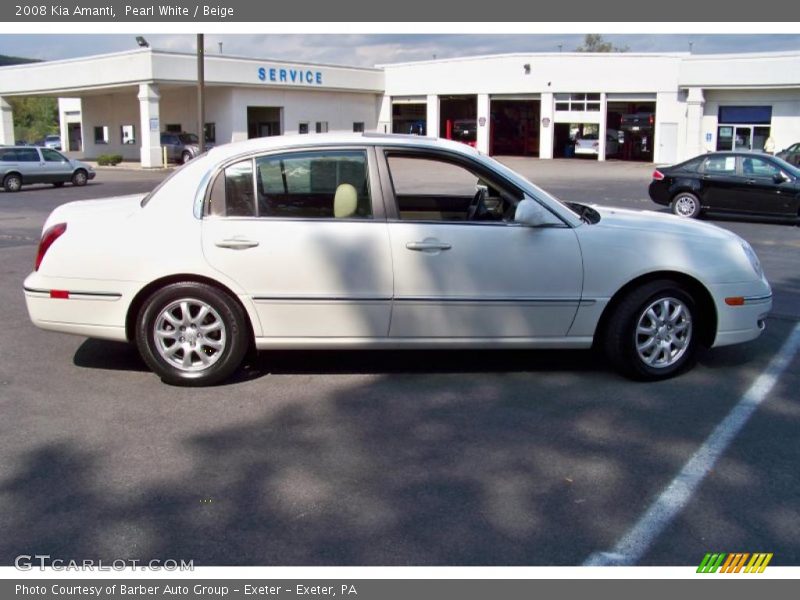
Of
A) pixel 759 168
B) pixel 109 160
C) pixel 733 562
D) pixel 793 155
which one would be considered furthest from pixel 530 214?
pixel 109 160

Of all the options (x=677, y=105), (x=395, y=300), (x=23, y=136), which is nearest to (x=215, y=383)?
(x=395, y=300)

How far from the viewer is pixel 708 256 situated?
5.91 m

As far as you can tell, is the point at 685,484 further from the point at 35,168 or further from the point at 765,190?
the point at 35,168

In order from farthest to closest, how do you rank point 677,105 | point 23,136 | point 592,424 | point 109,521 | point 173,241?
point 23,136
point 677,105
point 173,241
point 592,424
point 109,521

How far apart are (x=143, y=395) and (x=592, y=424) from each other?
2985 mm

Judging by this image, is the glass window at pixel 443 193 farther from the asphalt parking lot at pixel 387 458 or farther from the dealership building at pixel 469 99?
the dealership building at pixel 469 99

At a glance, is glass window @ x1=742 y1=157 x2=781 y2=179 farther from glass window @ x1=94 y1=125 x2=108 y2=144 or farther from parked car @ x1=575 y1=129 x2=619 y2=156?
glass window @ x1=94 y1=125 x2=108 y2=144

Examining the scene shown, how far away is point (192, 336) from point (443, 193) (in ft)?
7.68

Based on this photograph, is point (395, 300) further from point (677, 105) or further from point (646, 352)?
point (677, 105)

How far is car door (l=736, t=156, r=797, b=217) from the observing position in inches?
641

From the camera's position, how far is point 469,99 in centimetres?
5325

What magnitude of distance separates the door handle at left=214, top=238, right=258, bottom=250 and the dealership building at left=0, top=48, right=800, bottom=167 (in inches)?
1449

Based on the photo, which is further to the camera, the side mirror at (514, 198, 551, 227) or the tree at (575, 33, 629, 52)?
the tree at (575, 33, 629, 52)

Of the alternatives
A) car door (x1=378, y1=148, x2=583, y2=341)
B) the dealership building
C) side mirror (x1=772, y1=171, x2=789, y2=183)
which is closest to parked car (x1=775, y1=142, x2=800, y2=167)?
the dealership building
